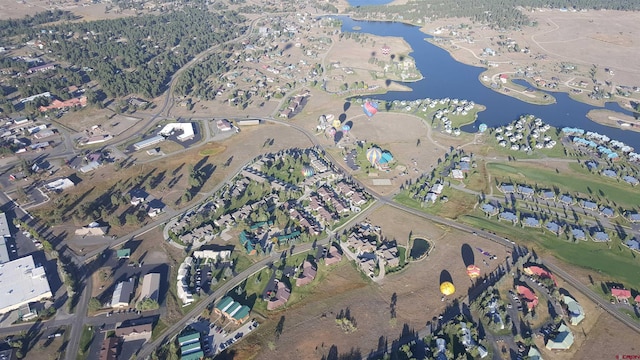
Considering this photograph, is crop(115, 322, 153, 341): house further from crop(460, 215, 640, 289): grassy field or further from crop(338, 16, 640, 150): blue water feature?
crop(338, 16, 640, 150): blue water feature

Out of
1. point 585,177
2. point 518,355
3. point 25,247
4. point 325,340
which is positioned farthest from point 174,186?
point 585,177

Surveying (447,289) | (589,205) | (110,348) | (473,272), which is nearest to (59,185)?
(110,348)

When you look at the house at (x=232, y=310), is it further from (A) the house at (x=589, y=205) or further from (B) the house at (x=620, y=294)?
(A) the house at (x=589, y=205)

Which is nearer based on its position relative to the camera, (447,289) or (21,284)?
(447,289)

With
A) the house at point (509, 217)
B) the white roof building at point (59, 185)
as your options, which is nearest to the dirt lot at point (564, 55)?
the house at point (509, 217)

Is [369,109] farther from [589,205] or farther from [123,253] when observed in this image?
[123,253]

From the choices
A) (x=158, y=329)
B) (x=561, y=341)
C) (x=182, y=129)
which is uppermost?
(x=182, y=129)
